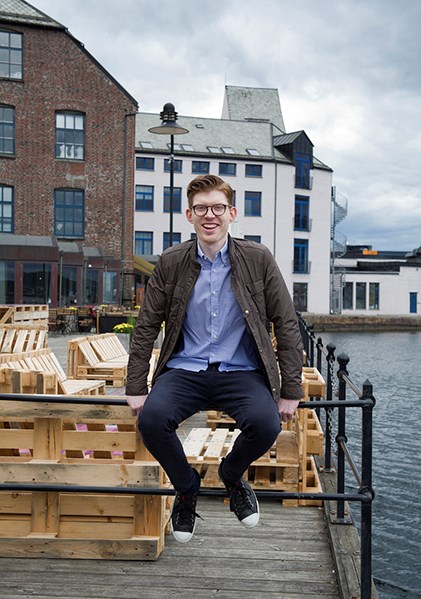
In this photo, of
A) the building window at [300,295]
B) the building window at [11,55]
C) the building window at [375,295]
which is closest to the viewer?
the building window at [11,55]

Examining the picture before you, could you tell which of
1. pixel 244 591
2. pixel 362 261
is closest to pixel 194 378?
pixel 244 591

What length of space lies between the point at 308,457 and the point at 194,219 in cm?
362

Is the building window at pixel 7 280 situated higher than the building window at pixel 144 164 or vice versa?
the building window at pixel 144 164

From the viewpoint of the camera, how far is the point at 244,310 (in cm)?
385

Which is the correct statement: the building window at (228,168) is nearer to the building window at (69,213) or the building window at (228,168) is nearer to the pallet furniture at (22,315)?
the building window at (69,213)

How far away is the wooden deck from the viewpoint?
436 cm

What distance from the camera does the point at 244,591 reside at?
4.41m

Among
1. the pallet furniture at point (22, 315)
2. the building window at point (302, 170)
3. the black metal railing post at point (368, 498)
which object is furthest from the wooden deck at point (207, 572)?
the building window at point (302, 170)

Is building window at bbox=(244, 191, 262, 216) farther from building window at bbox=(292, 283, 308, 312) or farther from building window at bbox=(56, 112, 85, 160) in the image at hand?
building window at bbox=(56, 112, 85, 160)

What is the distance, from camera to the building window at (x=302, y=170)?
61188 millimetres

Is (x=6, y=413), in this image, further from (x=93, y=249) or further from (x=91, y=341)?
(x=93, y=249)

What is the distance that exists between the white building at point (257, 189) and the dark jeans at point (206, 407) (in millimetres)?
53316

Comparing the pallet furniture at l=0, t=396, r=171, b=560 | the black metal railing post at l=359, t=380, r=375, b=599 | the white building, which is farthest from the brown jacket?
the white building

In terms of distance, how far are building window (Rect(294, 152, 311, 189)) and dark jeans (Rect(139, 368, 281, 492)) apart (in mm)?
58689
